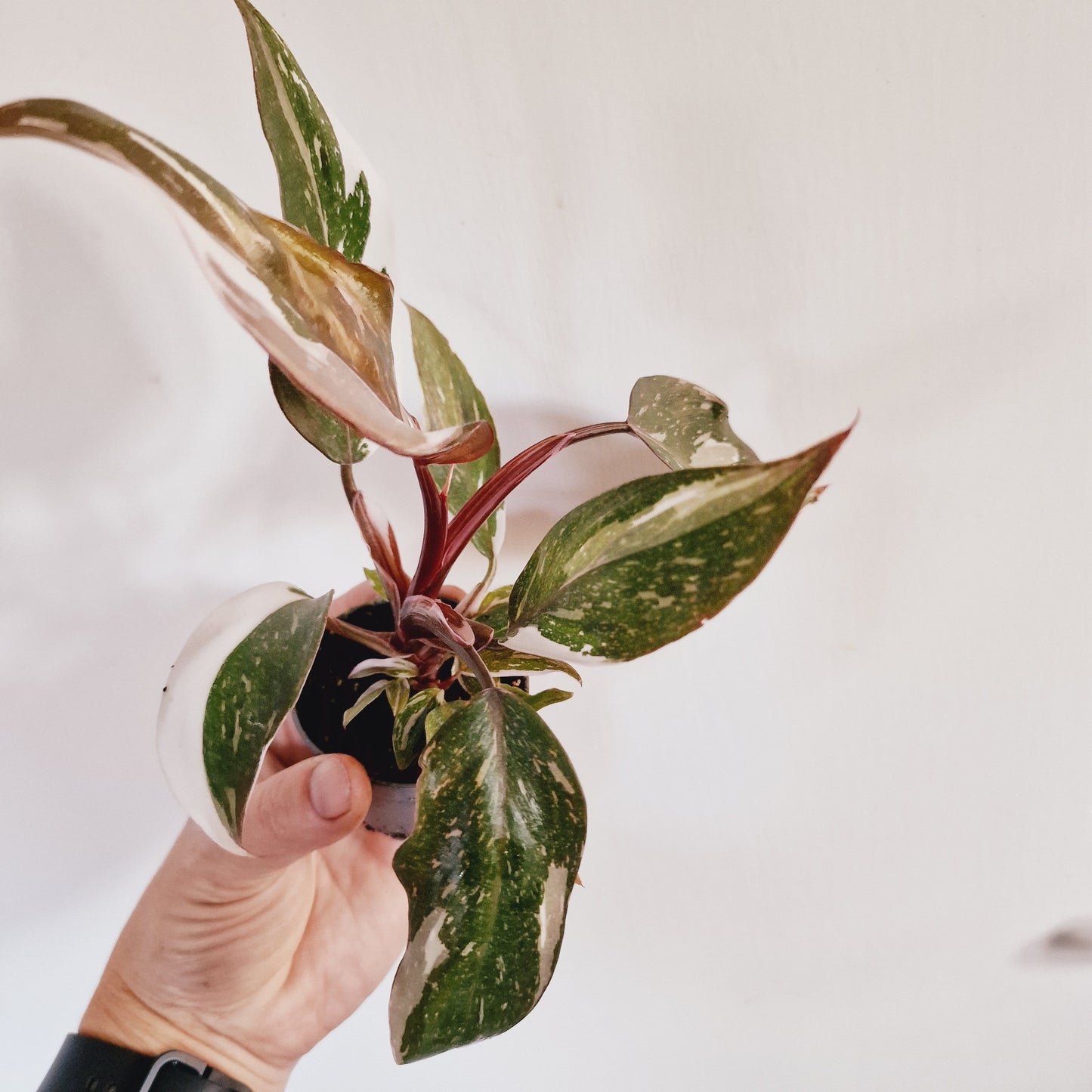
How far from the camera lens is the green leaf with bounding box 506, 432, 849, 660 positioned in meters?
0.26

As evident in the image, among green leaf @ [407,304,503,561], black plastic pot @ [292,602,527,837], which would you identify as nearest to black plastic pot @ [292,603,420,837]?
black plastic pot @ [292,602,527,837]

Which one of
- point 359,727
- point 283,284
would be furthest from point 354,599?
point 283,284

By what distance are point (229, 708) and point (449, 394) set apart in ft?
0.73

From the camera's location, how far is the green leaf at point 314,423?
1.21 feet

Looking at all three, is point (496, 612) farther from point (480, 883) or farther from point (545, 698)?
point (480, 883)

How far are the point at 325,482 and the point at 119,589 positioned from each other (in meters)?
0.18

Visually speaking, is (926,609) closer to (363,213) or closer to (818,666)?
(818,666)

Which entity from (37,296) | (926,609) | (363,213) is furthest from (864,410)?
(37,296)

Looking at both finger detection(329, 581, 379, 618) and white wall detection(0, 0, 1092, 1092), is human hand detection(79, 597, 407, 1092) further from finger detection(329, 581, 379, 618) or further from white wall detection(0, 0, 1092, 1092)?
white wall detection(0, 0, 1092, 1092)

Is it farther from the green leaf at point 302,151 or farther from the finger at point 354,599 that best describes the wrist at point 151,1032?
the green leaf at point 302,151

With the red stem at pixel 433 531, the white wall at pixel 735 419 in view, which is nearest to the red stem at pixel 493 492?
the red stem at pixel 433 531

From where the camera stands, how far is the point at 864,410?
1.56ft

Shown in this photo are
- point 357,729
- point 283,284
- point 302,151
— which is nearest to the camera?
point 283,284

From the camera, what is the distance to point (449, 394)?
0.43 meters
